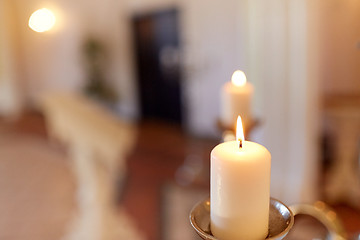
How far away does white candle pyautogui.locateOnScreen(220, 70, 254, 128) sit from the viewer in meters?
0.68

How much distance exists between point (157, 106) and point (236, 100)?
449 cm

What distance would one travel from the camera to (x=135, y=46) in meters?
5.26

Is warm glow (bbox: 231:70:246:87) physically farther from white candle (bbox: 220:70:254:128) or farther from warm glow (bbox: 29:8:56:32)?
warm glow (bbox: 29:8:56:32)

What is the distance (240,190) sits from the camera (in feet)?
1.04

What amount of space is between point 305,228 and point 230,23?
8.07ft

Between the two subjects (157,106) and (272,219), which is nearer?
(272,219)

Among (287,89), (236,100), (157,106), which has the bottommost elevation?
(157,106)

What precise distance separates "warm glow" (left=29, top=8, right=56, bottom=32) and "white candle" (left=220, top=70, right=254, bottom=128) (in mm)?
363

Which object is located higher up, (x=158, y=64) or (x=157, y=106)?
(x=158, y=64)

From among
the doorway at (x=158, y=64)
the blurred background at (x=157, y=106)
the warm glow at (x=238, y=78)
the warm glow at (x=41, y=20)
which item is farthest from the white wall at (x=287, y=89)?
the doorway at (x=158, y=64)

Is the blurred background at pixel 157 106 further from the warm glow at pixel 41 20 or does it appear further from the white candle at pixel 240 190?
the white candle at pixel 240 190

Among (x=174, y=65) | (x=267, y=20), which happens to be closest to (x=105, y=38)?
(x=174, y=65)

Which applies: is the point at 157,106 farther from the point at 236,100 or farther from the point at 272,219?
the point at 272,219

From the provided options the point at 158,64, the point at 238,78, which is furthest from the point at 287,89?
the point at 158,64
